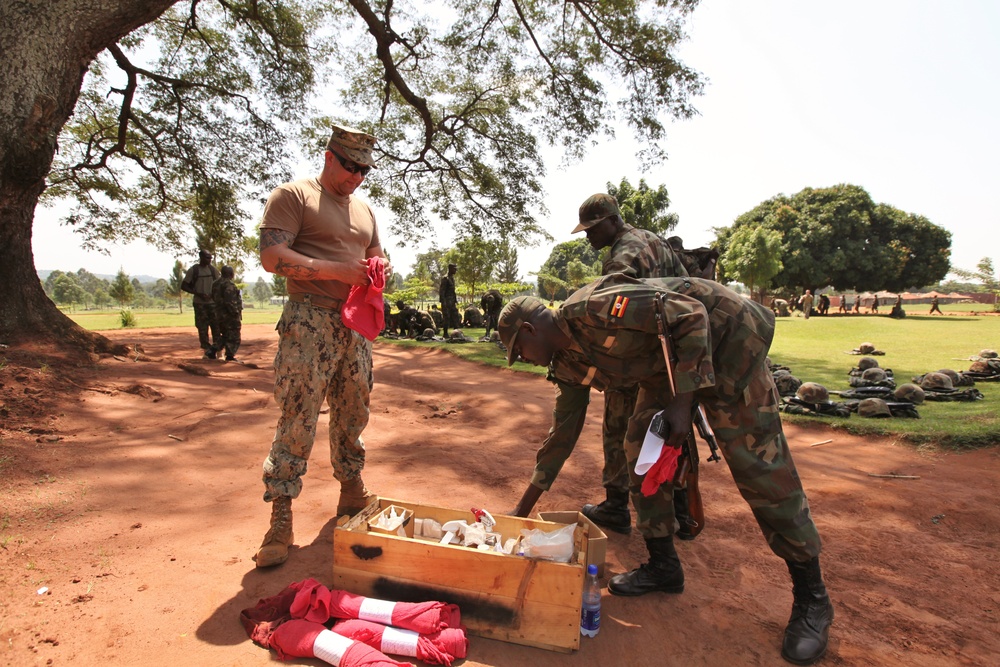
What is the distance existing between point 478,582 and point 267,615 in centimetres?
96

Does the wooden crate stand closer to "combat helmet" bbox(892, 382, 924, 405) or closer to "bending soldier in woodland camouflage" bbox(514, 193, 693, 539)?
"bending soldier in woodland camouflage" bbox(514, 193, 693, 539)

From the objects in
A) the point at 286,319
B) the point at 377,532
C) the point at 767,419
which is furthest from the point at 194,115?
the point at 767,419

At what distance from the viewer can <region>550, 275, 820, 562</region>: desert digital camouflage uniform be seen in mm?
2350

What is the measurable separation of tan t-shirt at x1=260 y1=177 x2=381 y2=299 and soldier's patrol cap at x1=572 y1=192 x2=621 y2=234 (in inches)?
61.3

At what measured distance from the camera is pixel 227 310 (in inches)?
404

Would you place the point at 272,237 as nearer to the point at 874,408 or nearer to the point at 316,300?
the point at 316,300

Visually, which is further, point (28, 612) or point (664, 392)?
point (664, 392)

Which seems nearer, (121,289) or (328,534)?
(328,534)

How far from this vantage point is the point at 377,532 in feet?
8.51

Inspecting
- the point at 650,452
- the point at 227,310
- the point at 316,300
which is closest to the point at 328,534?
the point at 316,300

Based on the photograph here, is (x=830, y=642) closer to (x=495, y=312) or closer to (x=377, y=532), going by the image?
(x=377, y=532)

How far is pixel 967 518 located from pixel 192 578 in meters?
4.97

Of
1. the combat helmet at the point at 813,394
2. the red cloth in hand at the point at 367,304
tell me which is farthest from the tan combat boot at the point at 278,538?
the combat helmet at the point at 813,394

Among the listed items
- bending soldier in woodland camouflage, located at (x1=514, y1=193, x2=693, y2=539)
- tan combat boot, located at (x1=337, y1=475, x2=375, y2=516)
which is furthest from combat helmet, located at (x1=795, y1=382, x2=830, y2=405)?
tan combat boot, located at (x1=337, y1=475, x2=375, y2=516)
